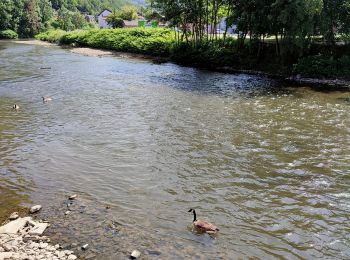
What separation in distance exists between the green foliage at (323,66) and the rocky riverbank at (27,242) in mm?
29507

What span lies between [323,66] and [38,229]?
30342 mm

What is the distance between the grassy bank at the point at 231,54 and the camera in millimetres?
33875

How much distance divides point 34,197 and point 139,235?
14.2ft

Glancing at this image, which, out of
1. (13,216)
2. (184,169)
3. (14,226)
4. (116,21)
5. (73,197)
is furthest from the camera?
(116,21)

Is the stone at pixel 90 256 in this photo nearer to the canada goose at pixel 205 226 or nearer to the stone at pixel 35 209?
the canada goose at pixel 205 226

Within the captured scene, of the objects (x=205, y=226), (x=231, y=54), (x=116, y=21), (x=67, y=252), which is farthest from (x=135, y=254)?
(x=116, y=21)

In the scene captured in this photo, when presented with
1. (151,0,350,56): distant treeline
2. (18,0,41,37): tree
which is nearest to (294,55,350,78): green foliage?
(151,0,350,56): distant treeline

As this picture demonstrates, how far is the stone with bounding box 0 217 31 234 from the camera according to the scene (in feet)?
33.6

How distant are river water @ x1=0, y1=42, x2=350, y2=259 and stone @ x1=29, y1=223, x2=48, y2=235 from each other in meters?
0.26

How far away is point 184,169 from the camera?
15.0 m

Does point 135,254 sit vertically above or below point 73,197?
below

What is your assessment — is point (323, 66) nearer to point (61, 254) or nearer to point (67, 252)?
point (67, 252)

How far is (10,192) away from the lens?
12.9 meters

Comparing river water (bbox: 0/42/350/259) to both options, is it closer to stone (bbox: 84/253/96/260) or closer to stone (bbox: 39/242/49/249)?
stone (bbox: 84/253/96/260)
